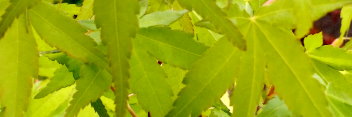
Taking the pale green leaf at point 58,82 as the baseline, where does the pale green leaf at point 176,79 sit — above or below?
below

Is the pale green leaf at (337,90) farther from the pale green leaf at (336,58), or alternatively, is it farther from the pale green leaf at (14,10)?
the pale green leaf at (14,10)

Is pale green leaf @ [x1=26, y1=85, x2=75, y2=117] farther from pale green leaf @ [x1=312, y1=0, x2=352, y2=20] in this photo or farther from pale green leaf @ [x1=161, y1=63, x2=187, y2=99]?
pale green leaf @ [x1=312, y1=0, x2=352, y2=20]

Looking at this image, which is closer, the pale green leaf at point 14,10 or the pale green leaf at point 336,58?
the pale green leaf at point 14,10

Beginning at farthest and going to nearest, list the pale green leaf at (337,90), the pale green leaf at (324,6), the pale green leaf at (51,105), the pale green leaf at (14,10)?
1. the pale green leaf at (51,105)
2. the pale green leaf at (337,90)
3. the pale green leaf at (324,6)
4. the pale green leaf at (14,10)

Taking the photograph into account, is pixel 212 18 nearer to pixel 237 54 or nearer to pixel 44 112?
pixel 237 54

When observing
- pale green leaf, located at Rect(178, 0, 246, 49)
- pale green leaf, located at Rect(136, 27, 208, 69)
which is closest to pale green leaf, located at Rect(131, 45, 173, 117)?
pale green leaf, located at Rect(136, 27, 208, 69)

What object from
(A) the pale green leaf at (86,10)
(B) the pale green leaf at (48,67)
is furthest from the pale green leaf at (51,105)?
(A) the pale green leaf at (86,10)

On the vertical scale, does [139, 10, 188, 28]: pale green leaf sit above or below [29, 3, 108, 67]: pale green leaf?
below
